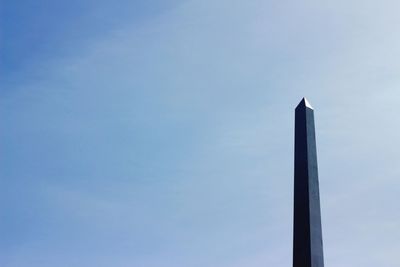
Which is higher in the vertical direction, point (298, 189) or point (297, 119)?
point (297, 119)

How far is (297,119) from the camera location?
1920cm

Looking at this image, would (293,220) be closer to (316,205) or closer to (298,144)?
(316,205)

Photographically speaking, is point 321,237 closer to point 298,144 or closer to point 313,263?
point 313,263

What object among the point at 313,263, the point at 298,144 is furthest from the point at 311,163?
the point at 313,263

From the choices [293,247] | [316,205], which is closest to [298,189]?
[316,205]

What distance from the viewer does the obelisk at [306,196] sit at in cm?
1634

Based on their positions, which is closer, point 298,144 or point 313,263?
point 313,263

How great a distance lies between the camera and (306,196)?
1714cm

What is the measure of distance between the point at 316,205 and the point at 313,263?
213 centimetres

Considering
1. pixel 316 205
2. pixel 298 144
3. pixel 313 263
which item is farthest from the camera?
pixel 298 144

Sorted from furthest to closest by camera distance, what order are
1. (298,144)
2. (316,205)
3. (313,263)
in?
(298,144) → (316,205) → (313,263)

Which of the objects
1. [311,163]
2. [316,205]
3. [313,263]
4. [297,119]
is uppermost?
[297,119]

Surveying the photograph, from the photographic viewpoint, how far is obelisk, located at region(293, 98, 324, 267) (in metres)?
16.3

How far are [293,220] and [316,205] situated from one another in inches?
38.8
